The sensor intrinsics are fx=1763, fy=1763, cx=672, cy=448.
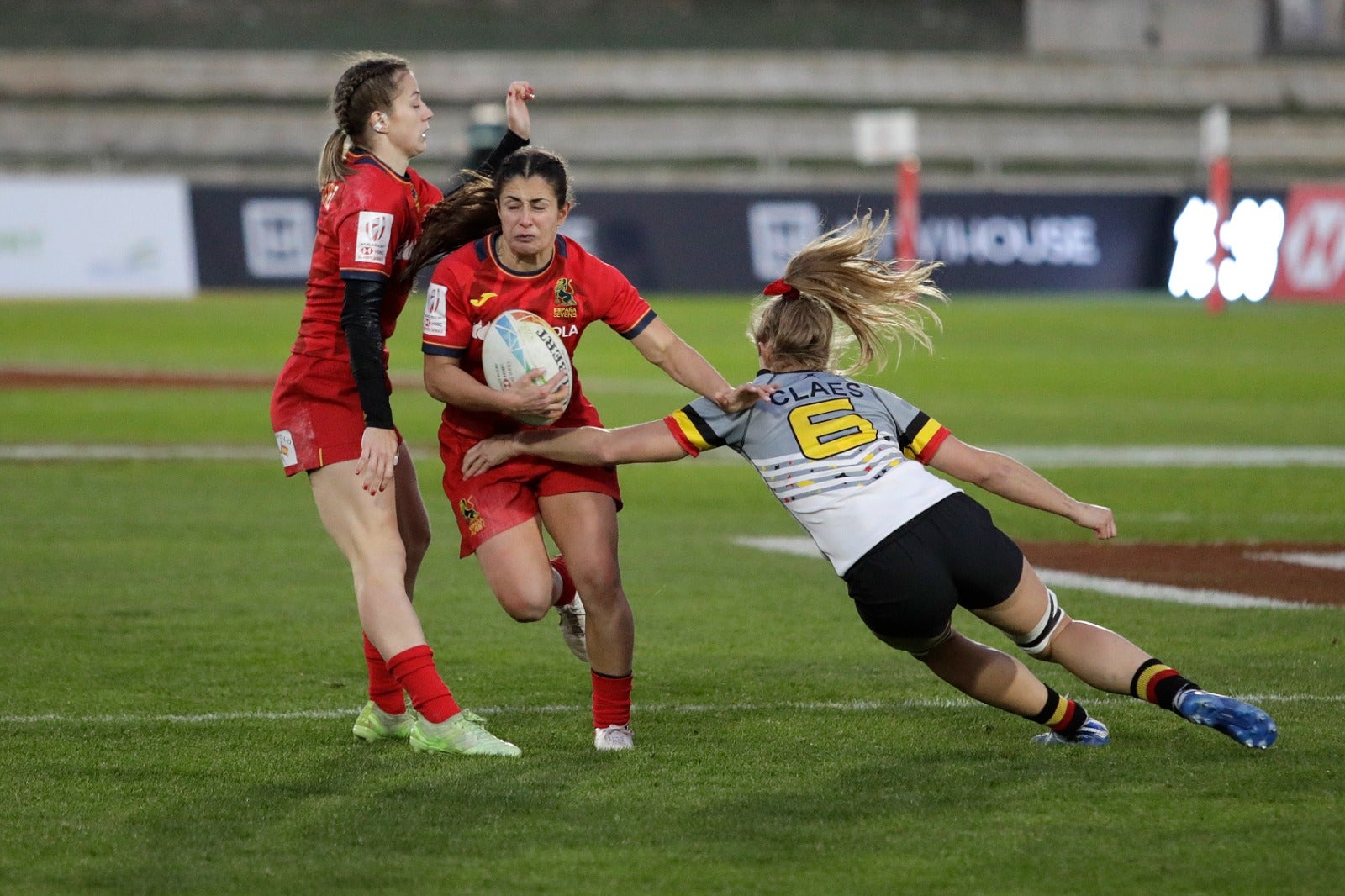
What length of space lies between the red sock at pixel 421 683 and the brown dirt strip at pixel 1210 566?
4.56 metres

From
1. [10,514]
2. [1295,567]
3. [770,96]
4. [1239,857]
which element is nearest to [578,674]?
[1239,857]

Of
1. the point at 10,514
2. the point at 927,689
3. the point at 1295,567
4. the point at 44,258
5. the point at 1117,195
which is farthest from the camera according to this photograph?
the point at 1117,195

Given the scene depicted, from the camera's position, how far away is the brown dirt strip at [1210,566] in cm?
853

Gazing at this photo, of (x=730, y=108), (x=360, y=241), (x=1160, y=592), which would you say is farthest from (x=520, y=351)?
(x=730, y=108)

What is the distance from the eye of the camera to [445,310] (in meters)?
5.43

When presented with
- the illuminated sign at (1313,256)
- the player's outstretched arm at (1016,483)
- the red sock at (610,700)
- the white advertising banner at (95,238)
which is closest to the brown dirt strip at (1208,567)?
the player's outstretched arm at (1016,483)

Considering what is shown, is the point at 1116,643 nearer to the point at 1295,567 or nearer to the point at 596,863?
the point at 596,863

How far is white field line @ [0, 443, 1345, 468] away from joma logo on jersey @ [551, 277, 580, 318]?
325 inches

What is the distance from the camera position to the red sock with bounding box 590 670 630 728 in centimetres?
544

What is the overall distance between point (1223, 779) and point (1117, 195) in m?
30.1

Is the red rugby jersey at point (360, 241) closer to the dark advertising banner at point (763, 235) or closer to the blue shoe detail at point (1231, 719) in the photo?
the blue shoe detail at point (1231, 719)

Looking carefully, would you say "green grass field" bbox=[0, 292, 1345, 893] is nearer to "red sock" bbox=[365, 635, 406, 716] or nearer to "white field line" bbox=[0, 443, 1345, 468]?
"red sock" bbox=[365, 635, 406, 716]

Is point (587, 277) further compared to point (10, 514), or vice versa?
point (10, 514)

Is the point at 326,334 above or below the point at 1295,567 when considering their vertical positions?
above
